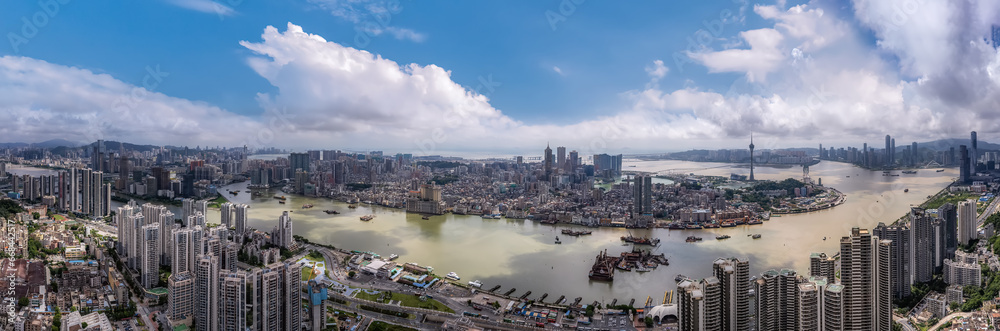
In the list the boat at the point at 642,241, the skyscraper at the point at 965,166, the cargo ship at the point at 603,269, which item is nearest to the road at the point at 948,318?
the cargo ship at the point at 603,269

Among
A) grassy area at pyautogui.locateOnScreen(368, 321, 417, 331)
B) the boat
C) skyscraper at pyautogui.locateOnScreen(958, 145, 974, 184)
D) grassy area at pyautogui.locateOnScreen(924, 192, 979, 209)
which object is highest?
skyscraper at pyautogui.locateOnScreen(958, 145, 974, 184)

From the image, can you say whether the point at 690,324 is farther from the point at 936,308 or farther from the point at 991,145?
the point at 991,145

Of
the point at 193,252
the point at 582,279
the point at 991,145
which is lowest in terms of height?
the point at 582,279

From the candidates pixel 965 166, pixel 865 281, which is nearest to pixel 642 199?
pixel 865 281

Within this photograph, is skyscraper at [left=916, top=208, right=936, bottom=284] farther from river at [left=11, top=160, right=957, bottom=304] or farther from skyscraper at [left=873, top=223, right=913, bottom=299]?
river at [left=11, top=160, right=957, bottom=304]

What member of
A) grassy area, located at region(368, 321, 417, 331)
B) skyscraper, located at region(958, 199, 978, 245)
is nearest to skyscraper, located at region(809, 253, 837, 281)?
grassy area, located at region(368, 321, 417, 331)

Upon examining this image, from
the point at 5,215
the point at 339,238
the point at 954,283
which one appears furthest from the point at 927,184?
the point at 5,215
